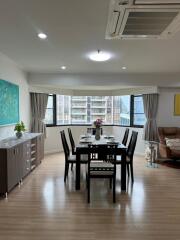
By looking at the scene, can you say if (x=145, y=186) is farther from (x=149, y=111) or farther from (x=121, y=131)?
(x=121, y=131)

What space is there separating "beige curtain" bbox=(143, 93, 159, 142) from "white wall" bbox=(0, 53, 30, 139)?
363 cm

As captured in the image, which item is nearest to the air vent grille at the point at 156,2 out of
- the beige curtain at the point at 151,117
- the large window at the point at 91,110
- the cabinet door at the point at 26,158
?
the cabinet door at the point at 26,158

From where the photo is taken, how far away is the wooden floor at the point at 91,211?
253 cm

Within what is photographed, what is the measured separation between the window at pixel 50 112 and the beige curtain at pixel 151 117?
3.12m

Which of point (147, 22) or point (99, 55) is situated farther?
point (99, 55)

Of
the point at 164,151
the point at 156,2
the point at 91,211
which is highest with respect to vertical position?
the point at 156,2

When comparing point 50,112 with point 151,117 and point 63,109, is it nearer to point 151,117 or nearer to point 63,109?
point 63,109

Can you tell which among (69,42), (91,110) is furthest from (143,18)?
(91,110)

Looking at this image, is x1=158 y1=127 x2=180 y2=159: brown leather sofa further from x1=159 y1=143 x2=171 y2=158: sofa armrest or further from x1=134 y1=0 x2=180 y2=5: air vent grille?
x1=134 y1=0 x2=180 y2=5: air vent grille

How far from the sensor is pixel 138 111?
729 centimetres

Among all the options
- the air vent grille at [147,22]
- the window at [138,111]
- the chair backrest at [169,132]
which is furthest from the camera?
the window at [138,111]

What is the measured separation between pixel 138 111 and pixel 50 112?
9.84 ft

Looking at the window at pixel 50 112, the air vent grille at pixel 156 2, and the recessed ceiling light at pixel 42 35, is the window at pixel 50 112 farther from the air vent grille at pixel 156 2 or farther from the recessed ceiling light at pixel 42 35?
the air vent grille at pixel 156 2

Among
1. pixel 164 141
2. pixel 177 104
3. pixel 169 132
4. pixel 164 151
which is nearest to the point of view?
pixel 164 151
